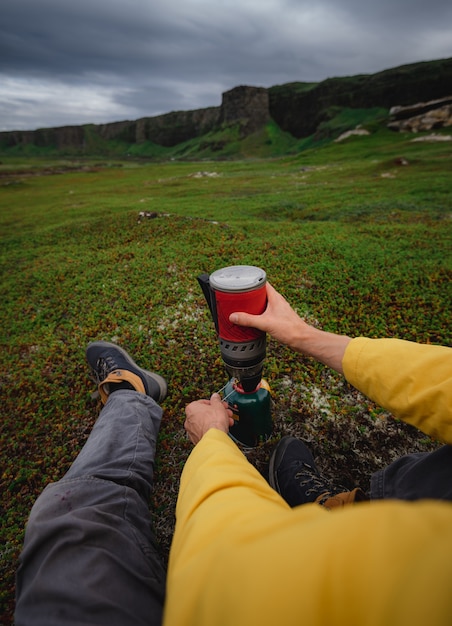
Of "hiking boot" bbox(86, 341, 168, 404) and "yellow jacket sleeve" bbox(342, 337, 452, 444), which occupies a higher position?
"yellow jacket sleeve" bbox(342, 337, 452, 444)

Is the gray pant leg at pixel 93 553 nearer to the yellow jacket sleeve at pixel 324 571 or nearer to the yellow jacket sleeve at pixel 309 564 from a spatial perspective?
the yellow jacket sleeve at pixel 309 564

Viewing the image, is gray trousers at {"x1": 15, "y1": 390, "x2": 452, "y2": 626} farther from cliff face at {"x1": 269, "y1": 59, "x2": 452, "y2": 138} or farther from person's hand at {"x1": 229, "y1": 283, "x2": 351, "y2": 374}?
cliff face at {"x1": 269, "y1": 59, "x2": 452, "y2": 138}

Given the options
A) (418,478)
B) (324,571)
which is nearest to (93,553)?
(324,571)

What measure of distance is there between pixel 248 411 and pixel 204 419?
77 centimetres

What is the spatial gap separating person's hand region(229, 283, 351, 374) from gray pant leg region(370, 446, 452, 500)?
0.70m

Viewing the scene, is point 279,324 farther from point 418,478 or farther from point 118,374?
point 118,374

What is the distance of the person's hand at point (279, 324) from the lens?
2.05 meters

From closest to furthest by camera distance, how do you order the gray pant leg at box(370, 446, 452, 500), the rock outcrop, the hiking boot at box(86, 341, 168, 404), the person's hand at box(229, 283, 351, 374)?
the gray pant leg at box(370, 446, 452, 500) → the person's hand at box(229, 283, 351, 374) → the hiking boot at box(86, 341, 168, 404) → the rock outcrop

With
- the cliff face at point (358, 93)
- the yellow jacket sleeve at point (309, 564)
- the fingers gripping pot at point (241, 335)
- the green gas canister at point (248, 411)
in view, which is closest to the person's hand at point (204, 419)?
the fingers gripping pot at point (241, 335)

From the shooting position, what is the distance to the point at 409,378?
159 centimetres

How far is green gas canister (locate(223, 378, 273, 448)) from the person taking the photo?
2.74 metres

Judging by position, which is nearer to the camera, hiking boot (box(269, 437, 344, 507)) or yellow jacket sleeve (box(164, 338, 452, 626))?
yellow jacket sleeve (box(164, 338, 452, 626))

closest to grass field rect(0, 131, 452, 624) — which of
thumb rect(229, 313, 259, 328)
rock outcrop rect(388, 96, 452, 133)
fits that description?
thumb rect(229, 313, 259, 328)

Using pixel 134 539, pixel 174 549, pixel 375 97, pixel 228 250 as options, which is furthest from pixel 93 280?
pixel 375 97
